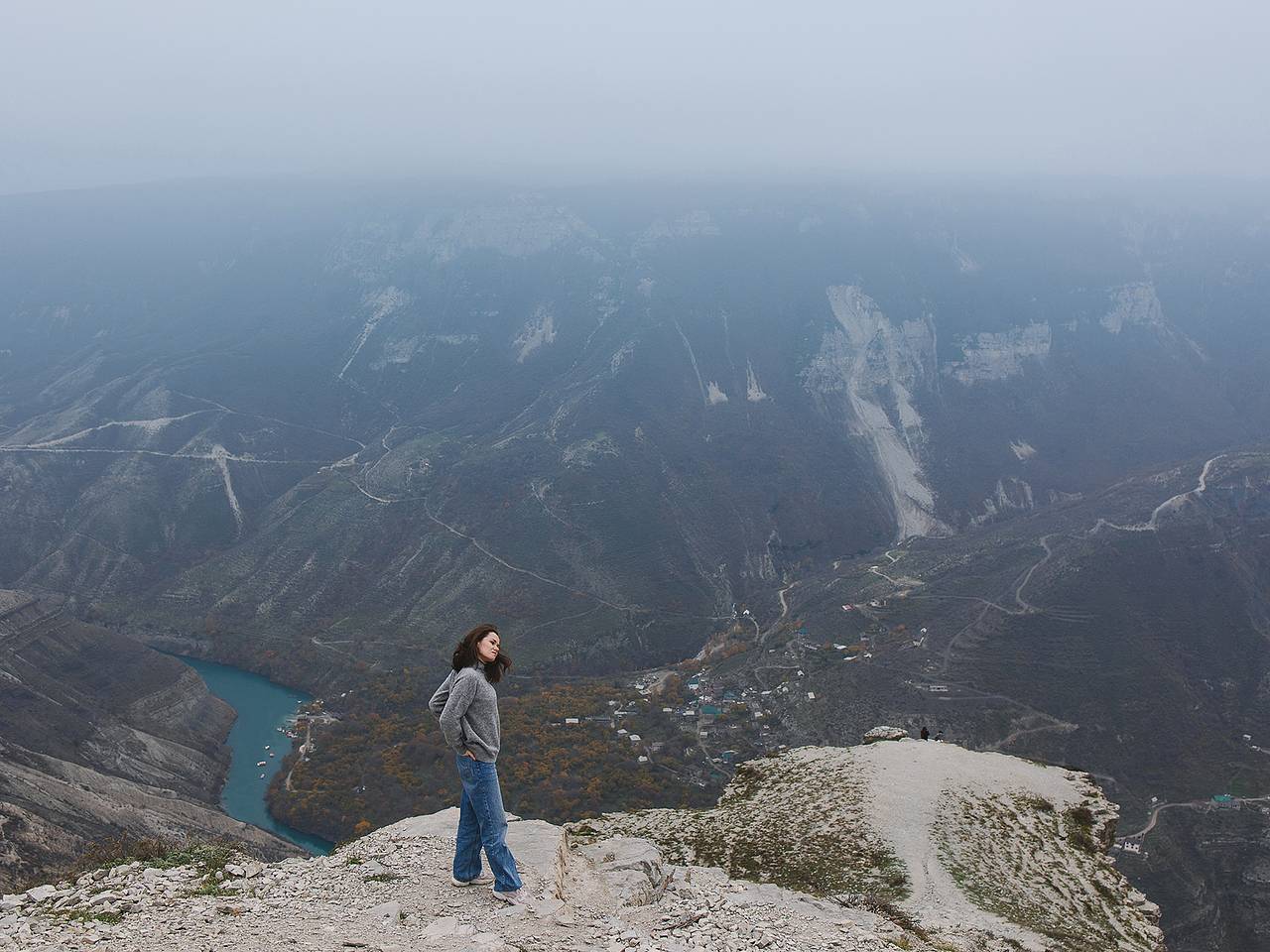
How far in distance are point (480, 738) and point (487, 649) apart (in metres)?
1.22

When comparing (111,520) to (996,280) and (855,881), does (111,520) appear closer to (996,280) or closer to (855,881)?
(855,881)

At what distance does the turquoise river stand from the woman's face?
41.5 meters

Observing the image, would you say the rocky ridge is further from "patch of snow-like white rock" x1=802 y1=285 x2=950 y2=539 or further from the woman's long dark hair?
"patch of snow-like white rock" x1=802 y1=285 x2=950 y2=539

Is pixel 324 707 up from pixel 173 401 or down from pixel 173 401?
down

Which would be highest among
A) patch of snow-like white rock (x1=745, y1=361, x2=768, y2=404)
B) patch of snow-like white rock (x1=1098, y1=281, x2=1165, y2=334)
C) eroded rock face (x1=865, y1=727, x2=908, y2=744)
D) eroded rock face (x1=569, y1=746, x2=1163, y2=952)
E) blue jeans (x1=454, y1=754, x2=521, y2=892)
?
patch of snow-like white rock (x1=1098, y1=281, x2=1165, y2=334)

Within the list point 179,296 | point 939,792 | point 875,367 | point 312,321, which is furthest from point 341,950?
point 179,296

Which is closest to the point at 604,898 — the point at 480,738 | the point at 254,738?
the point at 480,738

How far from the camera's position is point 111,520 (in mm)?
88438

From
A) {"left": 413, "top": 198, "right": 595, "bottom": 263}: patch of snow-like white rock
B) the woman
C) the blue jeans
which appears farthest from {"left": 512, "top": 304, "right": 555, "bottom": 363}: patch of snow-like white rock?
the blue jeans

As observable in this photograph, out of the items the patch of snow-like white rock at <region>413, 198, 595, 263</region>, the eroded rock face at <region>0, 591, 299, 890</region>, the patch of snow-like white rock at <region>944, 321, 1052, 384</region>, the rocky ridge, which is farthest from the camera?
the patch of snow-like white rock at <region>413, 198, 595, 263</region>

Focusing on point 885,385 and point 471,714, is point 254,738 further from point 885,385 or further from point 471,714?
point 885,385

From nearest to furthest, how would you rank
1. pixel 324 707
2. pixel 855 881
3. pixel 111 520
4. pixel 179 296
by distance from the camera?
pixel 855 881 < pixel 324 707 < pixel 111 520 < pixel 179 296

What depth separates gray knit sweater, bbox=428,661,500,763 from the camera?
11414 millimetres

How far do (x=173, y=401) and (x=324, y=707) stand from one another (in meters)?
63.3
